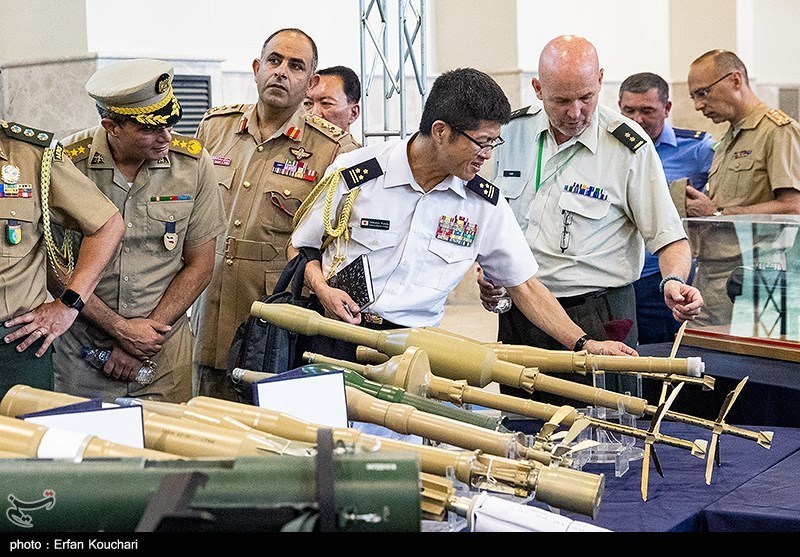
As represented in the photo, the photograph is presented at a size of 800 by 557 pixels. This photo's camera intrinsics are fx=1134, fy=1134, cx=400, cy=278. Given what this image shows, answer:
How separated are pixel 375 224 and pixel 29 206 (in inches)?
35.5

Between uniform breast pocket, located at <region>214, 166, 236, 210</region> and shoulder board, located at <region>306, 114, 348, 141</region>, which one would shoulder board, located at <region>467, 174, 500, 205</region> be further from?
uniform breast pocket, located at <region>214, 166, 236, 210</region>

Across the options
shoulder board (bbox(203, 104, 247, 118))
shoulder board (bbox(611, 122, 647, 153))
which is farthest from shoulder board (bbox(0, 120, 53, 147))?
shoulder board (bbox(611, 122, 647, 153))

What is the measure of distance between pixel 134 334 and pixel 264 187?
692 millimetres

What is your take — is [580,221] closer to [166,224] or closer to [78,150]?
[166,224]

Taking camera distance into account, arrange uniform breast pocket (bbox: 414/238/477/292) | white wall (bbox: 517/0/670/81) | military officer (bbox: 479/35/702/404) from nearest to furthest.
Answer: uniform breast pocket (bbox: 414/238/477/292) → military officer (bbox: 479/35/702/404) → white wall (bbox: 517/0/670/81)

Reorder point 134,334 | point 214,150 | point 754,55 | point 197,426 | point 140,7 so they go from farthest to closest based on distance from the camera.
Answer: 1. point 754,55
2. point 140,7
3. point 214,150
4. point 134,334
5. point 197,426

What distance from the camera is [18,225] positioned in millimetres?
2926

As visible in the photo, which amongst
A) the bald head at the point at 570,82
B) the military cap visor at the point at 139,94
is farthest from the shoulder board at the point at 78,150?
the bald head at the point at 570,82

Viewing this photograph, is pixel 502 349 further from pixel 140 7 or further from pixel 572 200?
pixel 140 7

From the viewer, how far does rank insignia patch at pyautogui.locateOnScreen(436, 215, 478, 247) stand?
303cm

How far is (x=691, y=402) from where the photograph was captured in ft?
11.9

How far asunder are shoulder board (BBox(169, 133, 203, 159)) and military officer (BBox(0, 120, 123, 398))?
1.15 feet

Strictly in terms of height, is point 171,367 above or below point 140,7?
below

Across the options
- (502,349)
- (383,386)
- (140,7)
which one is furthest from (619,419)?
(140,7)
